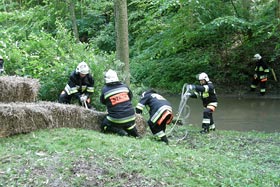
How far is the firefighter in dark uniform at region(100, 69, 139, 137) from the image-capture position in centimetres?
802

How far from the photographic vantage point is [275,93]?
56.8 ft

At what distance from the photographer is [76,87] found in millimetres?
9117

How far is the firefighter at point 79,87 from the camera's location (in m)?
9.02

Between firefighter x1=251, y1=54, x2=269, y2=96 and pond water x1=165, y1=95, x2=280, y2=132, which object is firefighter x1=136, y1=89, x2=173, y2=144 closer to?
pond water x1=165, y1=95, x2=280, y2=132

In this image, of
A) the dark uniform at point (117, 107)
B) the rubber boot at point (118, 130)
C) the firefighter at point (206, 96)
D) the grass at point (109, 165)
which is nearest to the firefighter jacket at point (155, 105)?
the dark uniform at point (117, 107)

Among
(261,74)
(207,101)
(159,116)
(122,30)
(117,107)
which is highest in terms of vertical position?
(122,30)

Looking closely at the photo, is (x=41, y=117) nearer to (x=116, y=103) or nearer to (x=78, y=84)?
(x=116, y=103)

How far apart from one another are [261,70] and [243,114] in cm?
420

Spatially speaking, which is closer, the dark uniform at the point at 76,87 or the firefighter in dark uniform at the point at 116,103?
the firefighter in dark uniform at the point at 116,103

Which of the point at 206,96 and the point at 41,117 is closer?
the point at 41,117

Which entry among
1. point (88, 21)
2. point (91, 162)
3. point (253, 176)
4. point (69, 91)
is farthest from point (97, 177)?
point (88, 21)

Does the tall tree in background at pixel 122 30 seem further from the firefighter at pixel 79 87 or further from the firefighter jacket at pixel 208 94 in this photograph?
the firefighter jacket at pixel 208 94

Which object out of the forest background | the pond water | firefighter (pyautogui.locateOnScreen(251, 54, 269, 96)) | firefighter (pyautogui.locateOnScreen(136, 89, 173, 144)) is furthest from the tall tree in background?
firefighter (pyautogui.locateOnScreen(251, 54, 269, 96))

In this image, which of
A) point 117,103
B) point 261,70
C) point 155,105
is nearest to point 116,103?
point 117,103
